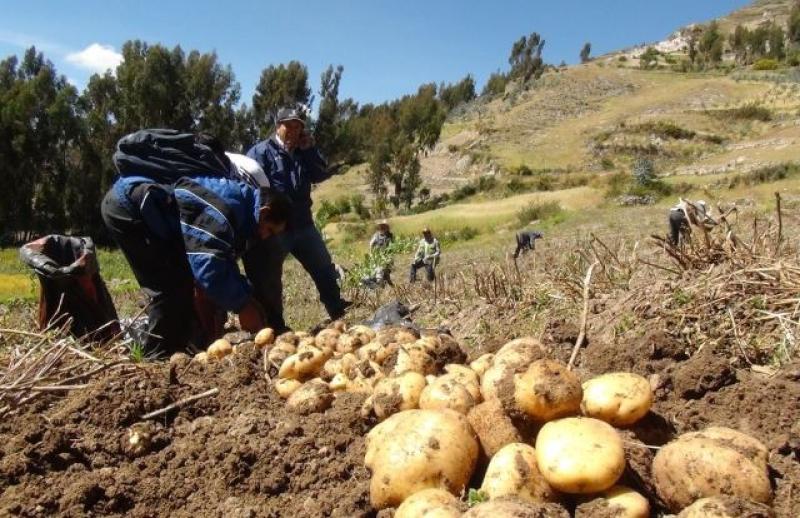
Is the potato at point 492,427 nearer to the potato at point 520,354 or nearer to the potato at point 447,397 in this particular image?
the potato at point 447,397

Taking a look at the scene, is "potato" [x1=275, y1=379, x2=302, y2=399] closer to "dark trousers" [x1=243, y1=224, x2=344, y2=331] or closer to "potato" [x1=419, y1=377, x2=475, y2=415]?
"potato" [x1=419, y1=377, x2=475, y2=415]

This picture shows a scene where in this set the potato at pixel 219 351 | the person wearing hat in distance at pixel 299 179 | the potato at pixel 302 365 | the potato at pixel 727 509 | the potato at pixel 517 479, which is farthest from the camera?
the person wearing hat in distance at pixel 299 179

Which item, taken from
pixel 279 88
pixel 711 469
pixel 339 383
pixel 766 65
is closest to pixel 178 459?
pixel 339 383

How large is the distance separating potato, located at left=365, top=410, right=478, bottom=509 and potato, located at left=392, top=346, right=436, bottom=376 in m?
0.66

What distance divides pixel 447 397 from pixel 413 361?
49cm

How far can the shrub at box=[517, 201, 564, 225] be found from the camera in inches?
1116

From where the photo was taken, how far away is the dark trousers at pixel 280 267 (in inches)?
200

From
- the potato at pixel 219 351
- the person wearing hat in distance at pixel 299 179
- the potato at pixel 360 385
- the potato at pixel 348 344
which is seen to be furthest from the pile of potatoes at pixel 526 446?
the person wearing hat in distance at pixel 299 179

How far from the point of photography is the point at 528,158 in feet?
164

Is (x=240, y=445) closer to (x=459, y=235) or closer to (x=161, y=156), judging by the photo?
(x=161, y=156)

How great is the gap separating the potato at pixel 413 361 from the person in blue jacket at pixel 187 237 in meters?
1.43

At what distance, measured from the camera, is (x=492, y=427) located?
208 cm

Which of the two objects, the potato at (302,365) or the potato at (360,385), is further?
the potato at (302,365)

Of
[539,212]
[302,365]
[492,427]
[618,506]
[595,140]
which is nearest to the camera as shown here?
[618,506]
